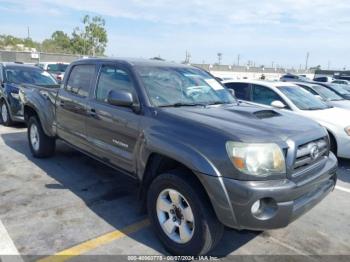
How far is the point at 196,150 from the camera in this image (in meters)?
3.05

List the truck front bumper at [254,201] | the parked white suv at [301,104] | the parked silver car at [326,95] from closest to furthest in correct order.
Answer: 1. the truck front bumper at [254,201]
2. the parked white suv at [301,104]
3. the parked silver car at [326,95]

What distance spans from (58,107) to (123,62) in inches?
69.0

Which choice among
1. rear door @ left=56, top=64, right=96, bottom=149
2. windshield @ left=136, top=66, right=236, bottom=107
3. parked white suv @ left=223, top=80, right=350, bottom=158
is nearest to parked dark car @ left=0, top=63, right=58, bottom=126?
rear door @ left=56, top=64, right=96, bottom=149

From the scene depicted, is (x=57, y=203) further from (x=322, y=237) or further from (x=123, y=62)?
(x=322, y=237)

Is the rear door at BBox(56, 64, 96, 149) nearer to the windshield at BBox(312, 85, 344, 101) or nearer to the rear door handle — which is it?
the rear door handle

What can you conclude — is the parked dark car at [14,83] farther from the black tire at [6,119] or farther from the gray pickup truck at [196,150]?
the gray pickup truck at [196,150]

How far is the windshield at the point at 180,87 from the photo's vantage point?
3906mm

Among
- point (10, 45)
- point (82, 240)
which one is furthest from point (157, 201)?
point (10, 45)

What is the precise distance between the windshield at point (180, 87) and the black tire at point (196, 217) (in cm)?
89

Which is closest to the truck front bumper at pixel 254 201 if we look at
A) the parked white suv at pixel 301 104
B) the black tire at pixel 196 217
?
the black tire at pixel 196 217

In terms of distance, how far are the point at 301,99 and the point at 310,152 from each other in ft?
15.2

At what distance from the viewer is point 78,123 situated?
4.89 m

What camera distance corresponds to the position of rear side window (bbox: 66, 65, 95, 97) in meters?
4.79

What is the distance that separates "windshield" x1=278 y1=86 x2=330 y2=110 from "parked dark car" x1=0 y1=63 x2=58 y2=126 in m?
5.82
